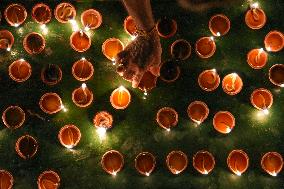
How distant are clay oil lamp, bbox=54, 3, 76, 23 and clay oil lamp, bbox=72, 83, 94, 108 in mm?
760

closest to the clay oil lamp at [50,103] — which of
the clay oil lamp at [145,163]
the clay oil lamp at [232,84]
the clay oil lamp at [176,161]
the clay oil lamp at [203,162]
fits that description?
the clay oil lamp at [145,163]

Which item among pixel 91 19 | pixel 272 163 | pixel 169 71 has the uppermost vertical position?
pixel 91 19

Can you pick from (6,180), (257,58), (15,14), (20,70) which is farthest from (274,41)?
(6,180)

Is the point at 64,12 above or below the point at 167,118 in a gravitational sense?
above

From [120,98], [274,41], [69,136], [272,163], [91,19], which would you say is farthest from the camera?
[91,19]

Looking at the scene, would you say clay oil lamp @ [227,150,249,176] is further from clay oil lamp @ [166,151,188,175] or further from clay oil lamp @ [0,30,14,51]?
clay oil lamp @ [0,30,14,51]

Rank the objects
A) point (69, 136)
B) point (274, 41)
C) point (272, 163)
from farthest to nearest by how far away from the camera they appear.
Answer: point (274, 41), point (69, 136), point (272, 163)

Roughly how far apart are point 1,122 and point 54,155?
621 mm

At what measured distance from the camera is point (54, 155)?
11.5 feet

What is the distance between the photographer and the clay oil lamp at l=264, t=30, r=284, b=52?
3711 mm

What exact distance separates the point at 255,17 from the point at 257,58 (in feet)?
1.47


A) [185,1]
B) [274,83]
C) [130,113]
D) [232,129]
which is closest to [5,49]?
[130,113]

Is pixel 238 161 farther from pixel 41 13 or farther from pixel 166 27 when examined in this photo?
pixel 41 13

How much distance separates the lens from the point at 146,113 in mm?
3611
